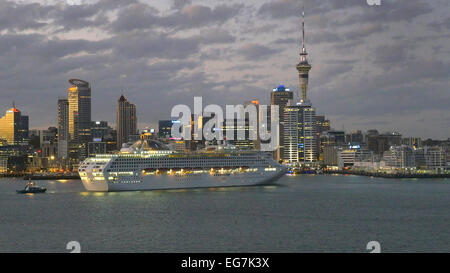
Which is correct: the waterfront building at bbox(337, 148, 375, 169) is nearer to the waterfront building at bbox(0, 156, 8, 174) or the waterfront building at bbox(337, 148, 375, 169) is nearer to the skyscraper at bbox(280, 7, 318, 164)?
the skyscraper at bbox(280, 7, 318, 164)

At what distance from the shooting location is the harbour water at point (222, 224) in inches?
896

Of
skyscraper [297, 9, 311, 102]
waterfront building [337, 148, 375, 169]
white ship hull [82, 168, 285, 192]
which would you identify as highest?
skyscraper [297, 9, 311, 102]

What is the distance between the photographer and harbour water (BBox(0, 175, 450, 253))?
22.8 metres

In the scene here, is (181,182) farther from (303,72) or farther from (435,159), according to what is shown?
(303,72)

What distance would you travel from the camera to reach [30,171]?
132m

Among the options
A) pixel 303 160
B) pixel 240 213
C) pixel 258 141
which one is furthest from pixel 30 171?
pixel 240 213

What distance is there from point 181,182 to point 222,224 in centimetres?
2397

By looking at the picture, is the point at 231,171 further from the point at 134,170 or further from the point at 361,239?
the point at 361,239

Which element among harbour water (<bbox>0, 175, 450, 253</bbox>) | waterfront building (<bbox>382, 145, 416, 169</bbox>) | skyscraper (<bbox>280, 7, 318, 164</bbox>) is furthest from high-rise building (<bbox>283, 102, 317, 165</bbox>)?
harbour water (<bbox>0, 175, 450, 253</bbox>)

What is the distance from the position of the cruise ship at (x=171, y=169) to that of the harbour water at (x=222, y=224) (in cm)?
440

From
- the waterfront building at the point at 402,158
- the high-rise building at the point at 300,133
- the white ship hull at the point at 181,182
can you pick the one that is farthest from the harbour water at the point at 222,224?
the high-rise building at the point at 300,133

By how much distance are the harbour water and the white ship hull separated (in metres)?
4.05

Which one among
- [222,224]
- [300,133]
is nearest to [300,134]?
[300,133]

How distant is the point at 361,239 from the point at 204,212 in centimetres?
1184
